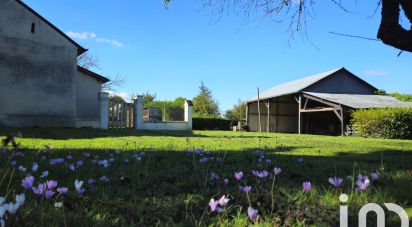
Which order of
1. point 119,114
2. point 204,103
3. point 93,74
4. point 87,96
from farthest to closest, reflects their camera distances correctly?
point 204,103 < point 87,96 < point 93,74 < point 119,114

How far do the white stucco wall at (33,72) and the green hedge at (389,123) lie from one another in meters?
17.5

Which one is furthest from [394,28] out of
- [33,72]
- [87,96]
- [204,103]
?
[204,103]

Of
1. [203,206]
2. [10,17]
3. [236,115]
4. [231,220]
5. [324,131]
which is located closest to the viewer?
[231,220]

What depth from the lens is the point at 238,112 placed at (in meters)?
58.8

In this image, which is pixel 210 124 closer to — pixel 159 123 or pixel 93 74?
pixel 159 123

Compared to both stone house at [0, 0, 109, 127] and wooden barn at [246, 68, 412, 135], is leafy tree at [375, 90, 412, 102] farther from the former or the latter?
stone house at [0, 0, 109, 127]

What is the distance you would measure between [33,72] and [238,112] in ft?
137

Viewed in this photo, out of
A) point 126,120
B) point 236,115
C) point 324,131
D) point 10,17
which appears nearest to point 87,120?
point 126,120

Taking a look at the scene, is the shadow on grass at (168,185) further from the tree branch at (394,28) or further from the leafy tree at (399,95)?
the leafy tree at (399,95)

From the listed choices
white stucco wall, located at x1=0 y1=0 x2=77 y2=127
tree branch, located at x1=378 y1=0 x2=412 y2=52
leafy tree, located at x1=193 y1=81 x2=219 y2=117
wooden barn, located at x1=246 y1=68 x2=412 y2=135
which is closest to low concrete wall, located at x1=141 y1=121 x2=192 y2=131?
white stucco wall, located at x1=0 y1=0 x2=77 y2=127

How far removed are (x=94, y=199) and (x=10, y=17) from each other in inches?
742

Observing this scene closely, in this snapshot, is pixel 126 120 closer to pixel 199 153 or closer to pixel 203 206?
pixel 199 153

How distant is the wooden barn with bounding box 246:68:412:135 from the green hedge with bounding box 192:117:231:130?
2.72 m

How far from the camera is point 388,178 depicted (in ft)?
11.4
